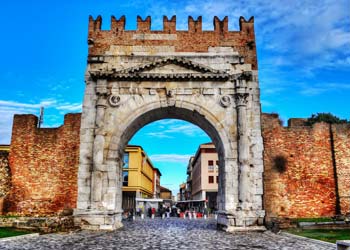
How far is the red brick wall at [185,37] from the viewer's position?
1483 cm

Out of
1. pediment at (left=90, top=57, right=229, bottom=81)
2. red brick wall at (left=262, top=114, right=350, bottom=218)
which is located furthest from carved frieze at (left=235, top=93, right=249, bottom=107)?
red brick wall at (left=262, top=114, right=350, bottom=218)

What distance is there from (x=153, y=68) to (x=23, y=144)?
7.52 meters

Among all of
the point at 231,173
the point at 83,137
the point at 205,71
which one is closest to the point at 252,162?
the point at 231,173

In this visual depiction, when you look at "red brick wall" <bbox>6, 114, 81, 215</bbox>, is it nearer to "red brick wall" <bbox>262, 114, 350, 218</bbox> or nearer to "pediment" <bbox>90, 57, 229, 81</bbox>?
"pediment" <bbox>90, 57, 229, 81</bbox>

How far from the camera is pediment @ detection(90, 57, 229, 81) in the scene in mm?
13977

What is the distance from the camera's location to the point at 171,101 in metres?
14.0

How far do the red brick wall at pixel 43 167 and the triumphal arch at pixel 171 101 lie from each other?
269 centimetres

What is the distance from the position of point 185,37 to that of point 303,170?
8.11 m

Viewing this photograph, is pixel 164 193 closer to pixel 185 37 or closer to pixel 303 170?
pixel 303 170

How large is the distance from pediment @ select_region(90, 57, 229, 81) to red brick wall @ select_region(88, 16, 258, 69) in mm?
1043

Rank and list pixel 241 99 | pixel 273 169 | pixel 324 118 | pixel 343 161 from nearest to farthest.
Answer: pixel 241 99
pixel 273 169
pixel 343 161
pixel 324 118

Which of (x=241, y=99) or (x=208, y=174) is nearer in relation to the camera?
(x=241, y=99)

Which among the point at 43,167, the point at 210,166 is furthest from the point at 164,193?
the point at 43,167

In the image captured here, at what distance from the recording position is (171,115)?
1558 centimetres
